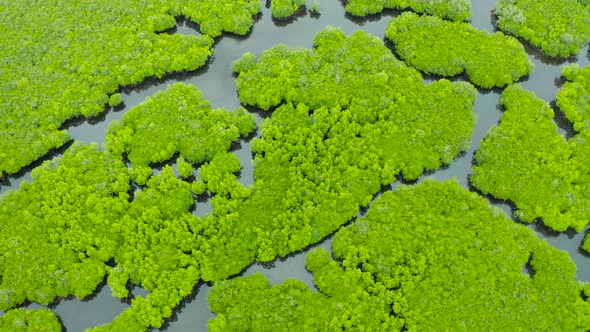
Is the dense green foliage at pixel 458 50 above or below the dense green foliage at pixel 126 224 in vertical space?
above

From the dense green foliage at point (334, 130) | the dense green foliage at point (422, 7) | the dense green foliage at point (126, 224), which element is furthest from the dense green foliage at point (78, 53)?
the dense green foliage at point (422, 7)

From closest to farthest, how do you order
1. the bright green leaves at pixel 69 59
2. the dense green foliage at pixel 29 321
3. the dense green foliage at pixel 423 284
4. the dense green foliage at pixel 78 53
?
the dense green foliage at pixel 423 284, the dense green foliage at pixel 29 321, the bright green leaves at pixel 69 59, the dense green foliage at pixel 78 53

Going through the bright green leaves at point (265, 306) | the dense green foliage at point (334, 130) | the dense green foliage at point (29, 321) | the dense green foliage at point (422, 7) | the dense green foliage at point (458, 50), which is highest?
the dense green foliage at point (422, 7)

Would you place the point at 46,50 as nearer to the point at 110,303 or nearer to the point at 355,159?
the point at 110,303

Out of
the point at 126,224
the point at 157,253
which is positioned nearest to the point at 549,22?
the point at 157,253

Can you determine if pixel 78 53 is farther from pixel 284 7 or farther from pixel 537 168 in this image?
pixel 537 168

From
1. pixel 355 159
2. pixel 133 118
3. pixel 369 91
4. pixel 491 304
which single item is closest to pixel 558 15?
→ pixel 369 91

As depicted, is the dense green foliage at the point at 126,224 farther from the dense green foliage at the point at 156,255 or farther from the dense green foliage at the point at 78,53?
the dense green foliage at the point at 78,53

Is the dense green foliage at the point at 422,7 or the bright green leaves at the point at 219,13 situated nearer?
the bright green leaves at the point at 219,13
